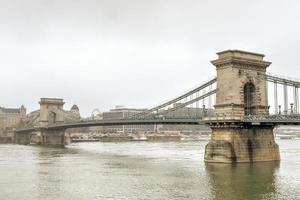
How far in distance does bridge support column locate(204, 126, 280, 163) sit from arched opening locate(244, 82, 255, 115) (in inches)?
108

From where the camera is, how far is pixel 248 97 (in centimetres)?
5688

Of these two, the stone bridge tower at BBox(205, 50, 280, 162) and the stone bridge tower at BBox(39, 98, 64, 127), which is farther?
the stone bridge tower at BBox(39, 98, 64, 127)

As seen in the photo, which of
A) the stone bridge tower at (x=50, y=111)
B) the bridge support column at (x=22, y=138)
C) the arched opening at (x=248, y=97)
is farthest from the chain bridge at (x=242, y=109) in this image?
the bridge support column at (x=22, y=138)

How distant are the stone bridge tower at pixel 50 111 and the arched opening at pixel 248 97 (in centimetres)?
8184

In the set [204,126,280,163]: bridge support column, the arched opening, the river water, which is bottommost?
the river water

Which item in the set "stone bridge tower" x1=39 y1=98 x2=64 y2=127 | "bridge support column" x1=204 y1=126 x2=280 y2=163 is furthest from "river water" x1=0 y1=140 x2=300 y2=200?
"stone bridge tower" x1=39 y1=98 x2=64 y2=127

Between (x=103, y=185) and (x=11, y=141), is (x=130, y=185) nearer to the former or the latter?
(x=103, y=185)

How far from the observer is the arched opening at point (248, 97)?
5666 centimetres

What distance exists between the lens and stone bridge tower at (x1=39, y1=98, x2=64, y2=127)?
12962cm

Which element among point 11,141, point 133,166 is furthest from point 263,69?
point 11,141

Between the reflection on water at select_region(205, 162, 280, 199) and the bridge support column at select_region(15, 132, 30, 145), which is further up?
the bridge support column at select_region(15, 132, 30, 145)

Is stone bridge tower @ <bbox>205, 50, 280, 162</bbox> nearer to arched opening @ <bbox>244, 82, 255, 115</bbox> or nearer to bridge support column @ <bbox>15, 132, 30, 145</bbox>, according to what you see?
arched opening @ <bbox>244, 82, 255, 115</bbox>

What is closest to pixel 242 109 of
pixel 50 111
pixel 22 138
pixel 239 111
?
pixel 239 111

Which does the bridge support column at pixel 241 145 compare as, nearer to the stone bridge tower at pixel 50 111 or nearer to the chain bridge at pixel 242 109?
the chain bridge at pixel 242 109
